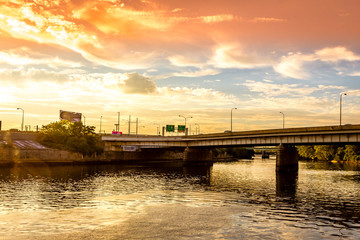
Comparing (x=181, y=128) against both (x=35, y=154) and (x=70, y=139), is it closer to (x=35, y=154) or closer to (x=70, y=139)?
(x=70, y=139)

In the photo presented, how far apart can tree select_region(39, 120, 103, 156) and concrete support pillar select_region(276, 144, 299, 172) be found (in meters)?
62.8

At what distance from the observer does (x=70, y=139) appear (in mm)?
114625

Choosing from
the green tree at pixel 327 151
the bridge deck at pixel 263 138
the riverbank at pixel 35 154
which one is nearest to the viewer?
the bridge deck at pixel 263 138

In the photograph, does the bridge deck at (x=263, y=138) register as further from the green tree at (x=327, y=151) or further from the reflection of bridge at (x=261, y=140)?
the green tree at (x=327, y=151)

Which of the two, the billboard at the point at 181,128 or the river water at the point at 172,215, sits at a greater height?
the billboard at the point at 181,128

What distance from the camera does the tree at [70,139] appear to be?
112625mm

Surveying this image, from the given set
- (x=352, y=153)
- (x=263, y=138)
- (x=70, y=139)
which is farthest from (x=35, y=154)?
(x=352, y=153)

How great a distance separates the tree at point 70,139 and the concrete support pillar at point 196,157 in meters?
31.0

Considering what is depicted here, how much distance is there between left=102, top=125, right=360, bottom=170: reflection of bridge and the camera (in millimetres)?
74375

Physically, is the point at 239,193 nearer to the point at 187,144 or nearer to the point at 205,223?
the point at 205,223

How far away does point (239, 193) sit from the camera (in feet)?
150

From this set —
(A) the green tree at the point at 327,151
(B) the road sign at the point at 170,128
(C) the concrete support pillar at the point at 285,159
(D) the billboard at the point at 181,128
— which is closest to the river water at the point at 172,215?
(C) the concrete support pillar at the point at 285,159

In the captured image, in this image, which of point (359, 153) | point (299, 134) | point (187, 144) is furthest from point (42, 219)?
point (359, 153)

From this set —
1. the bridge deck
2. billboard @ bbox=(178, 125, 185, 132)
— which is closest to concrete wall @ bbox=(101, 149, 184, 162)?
the bridge deck
